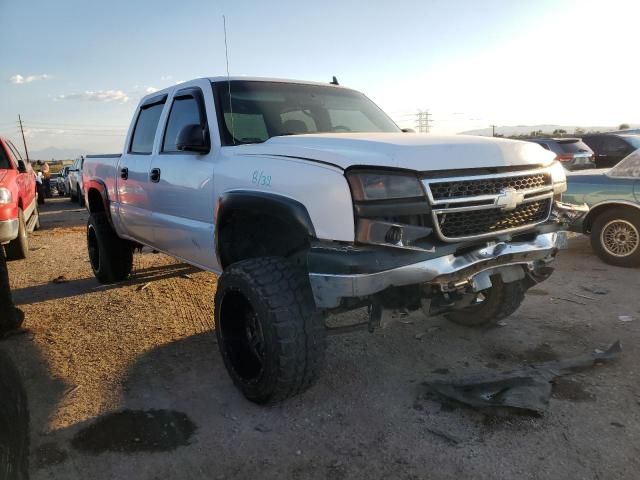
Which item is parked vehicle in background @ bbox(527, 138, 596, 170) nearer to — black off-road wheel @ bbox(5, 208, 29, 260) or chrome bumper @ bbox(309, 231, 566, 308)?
chrome bumper @ bbox(309, 231, 566, 308)

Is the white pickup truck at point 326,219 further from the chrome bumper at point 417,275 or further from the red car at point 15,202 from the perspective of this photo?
the red car at point 15,202

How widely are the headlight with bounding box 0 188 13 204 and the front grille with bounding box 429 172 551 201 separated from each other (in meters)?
6.19

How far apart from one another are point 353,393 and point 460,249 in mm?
1199

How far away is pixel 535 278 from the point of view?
3.48 m

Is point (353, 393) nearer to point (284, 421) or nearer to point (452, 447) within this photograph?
point (284, 421)

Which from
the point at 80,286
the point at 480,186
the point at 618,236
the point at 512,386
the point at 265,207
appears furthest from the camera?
the point at 618,236

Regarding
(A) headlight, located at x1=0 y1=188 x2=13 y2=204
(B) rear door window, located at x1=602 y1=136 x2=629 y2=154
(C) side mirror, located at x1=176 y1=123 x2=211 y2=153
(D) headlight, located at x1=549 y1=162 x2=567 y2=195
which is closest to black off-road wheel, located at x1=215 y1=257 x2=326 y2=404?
(C) side mirror, located at x1=176 y1=123 x2=211 y2=153

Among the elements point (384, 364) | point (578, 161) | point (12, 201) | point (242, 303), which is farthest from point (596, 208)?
point (12, 201)

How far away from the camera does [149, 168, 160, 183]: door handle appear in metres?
4.39

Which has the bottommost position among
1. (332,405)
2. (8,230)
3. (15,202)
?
(332,405)

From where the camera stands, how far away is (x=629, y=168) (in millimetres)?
6348

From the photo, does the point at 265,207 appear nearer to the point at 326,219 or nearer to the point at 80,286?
the point at 326,219

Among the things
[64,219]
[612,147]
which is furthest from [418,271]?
[64,219]

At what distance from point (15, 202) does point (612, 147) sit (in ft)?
43.4
